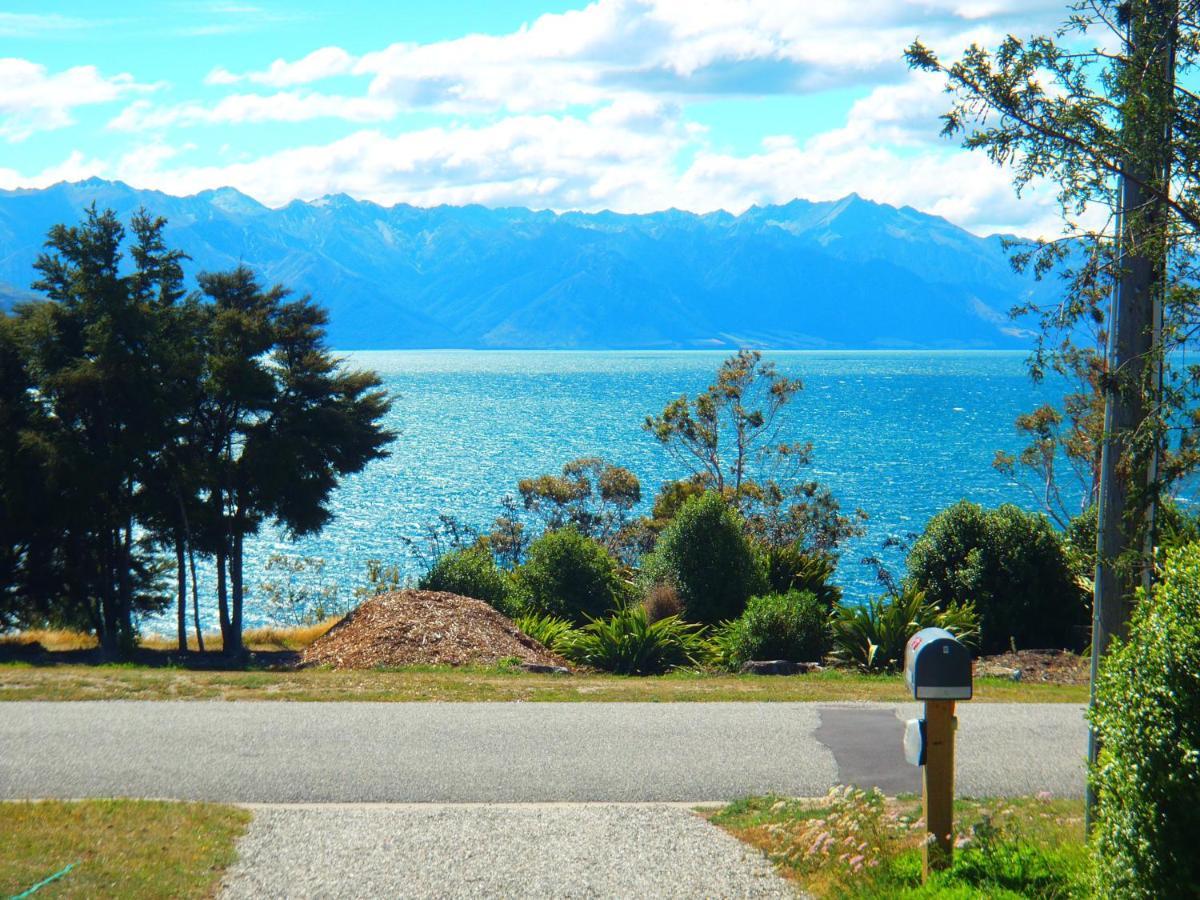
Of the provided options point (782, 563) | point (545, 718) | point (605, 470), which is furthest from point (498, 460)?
point (545, 718)

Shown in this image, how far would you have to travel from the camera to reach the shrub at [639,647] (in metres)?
15.1

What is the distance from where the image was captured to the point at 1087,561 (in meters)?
6.86

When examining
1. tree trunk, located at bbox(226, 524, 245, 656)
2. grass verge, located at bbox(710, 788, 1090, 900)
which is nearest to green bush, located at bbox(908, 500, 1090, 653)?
grass verge, located at bbox(710, 788, 1090, 900)

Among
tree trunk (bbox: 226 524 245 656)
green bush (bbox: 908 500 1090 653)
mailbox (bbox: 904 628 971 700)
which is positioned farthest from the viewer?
tree trunk (bbox: 226 524 245 656)

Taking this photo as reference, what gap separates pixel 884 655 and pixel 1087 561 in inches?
305

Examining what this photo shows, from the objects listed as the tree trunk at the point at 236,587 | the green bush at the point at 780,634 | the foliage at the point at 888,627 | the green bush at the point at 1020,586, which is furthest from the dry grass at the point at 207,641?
the green bush at the point at 1020,586

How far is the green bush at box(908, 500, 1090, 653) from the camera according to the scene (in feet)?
51.3

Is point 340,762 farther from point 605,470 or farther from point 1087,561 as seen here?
point 605,470

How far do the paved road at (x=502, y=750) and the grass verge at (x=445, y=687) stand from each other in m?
0.43

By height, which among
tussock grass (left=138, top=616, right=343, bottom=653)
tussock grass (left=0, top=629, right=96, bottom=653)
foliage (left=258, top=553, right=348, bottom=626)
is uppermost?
tussock grass (left=0, top=629, right=96, bottom=653)

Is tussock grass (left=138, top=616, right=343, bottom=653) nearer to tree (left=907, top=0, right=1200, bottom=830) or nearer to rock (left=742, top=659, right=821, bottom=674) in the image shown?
rock (left=742, top=659, right=821, bottom=674)

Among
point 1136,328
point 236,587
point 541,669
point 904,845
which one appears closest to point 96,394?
point 236,587

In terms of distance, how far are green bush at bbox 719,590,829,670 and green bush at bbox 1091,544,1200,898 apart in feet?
34.8

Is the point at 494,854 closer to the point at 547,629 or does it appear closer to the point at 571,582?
the point at 547,629
